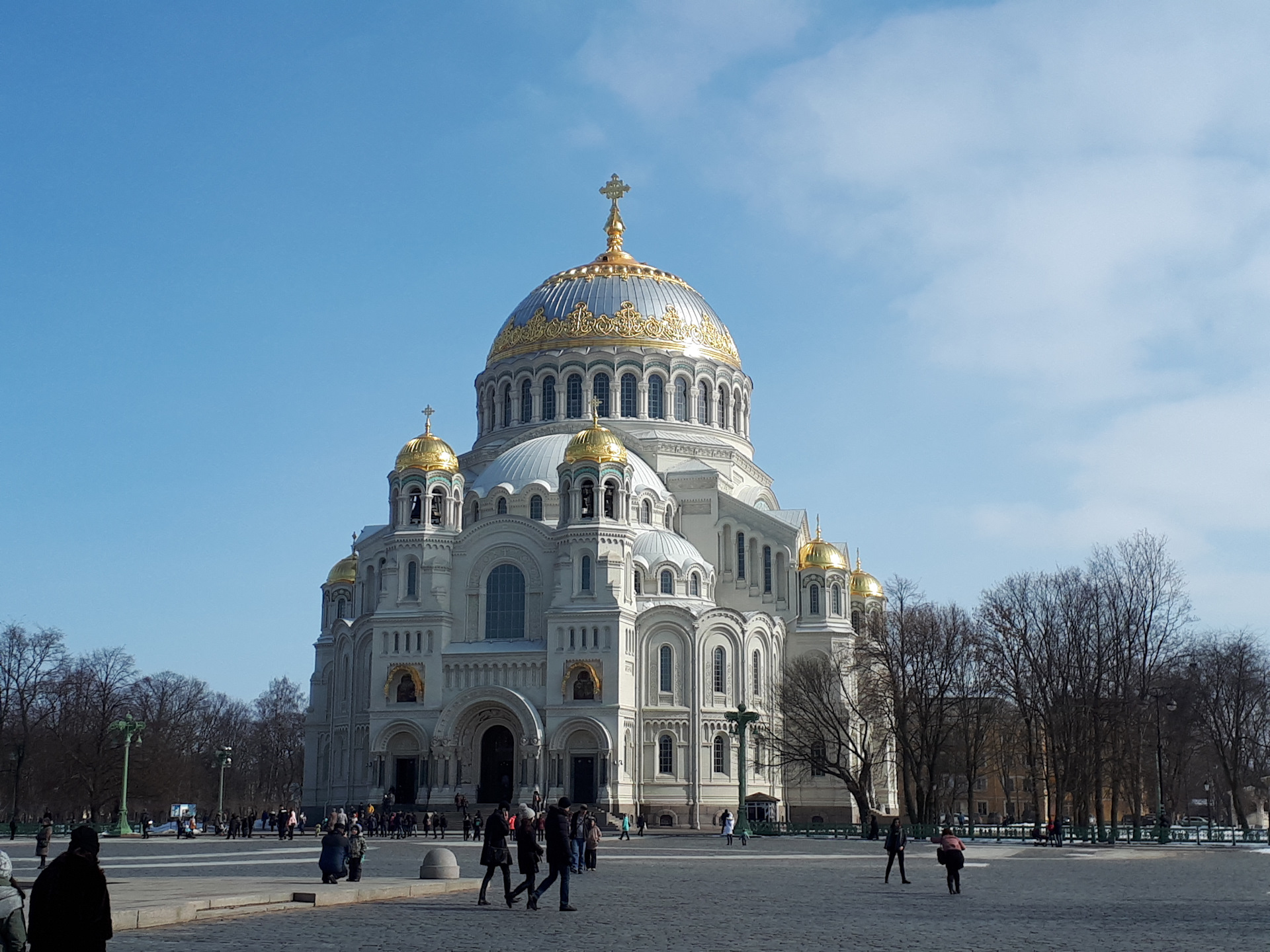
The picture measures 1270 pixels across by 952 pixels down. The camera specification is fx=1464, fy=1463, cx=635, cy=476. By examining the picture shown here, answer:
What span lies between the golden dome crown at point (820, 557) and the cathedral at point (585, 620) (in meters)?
0.11

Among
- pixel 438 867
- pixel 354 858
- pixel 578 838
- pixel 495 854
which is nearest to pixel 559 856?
pixel 495 854

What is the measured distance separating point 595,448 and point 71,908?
50351mm

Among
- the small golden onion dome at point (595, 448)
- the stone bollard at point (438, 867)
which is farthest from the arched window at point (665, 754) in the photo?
the stone bollard at point (438, 867)

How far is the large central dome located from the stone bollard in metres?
47.6

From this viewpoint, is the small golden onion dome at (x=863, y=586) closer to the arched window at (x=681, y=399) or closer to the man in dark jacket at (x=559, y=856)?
the arched window at (x=681, y=399)

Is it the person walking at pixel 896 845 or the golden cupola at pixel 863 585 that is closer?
the person walking at pixel 896 845

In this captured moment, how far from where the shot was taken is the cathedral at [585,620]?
2197 inches

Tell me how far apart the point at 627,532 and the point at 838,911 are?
130ft

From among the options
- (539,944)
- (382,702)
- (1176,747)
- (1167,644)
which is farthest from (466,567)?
(539,944)

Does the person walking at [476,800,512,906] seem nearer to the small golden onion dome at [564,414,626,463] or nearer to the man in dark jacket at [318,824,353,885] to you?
the man in dark jacket at [318,824,353,885]

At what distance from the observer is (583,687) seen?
184 feet

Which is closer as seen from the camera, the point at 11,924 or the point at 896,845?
the point at 11,924

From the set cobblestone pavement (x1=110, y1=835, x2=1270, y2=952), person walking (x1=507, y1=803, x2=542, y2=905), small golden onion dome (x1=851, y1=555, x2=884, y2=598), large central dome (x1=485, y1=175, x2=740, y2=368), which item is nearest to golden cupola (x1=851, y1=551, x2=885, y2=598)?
small golden onion dome (x1=851, y1=555, x2=884, y2=598)

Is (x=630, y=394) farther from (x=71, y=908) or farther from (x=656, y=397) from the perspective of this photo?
(x=71, y=908)
